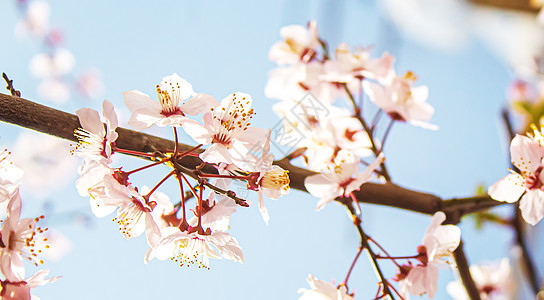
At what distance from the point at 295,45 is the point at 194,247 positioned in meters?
0.56

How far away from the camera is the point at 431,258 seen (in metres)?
0.62

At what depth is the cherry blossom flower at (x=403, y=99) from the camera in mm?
844

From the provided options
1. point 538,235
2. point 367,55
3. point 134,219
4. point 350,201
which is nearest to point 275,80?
point 367,55

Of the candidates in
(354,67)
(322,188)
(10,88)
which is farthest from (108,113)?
(354,67)

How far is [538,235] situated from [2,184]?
7.15 feet

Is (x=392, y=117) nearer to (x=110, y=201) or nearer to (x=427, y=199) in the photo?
(x=427, y=199)

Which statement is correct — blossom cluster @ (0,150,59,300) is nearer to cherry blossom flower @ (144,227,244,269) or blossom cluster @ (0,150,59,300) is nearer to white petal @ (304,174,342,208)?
cherry blossom flower @ (144,227,244,269)

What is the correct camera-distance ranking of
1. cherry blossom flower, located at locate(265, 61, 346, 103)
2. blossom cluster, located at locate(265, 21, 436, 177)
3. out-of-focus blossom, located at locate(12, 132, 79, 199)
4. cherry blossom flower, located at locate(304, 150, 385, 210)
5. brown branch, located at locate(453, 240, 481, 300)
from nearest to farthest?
cherry blossom flower, located at locate(304, 150, 385, 210), brown branch, located at locate(453, 240, 481, 300), blossom cluster, located at locate(265, 21, 436, 177), cherry blossom flower, located at locate(265, 61, 346, 103), out-of-focus blossom, located at locate(12, 132, 79, 199)

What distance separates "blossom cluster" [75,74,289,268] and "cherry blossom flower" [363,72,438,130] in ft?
1.25

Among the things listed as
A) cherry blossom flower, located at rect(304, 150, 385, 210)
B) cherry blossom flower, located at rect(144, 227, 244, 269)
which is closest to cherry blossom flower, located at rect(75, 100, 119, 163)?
cherry blossom flower, located at rect(144, 227, 244, 269)

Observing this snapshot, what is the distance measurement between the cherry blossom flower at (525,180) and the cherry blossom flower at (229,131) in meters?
0.35

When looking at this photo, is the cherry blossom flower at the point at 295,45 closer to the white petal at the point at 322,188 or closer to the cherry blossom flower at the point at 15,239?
the white petal at the point at 322,188

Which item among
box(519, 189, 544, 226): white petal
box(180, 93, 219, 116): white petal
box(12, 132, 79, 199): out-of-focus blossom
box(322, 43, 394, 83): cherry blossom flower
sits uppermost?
box(322, 43, 394, 83): cherry blossom flower

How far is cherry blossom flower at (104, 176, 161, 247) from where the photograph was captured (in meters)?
→ 0.49
